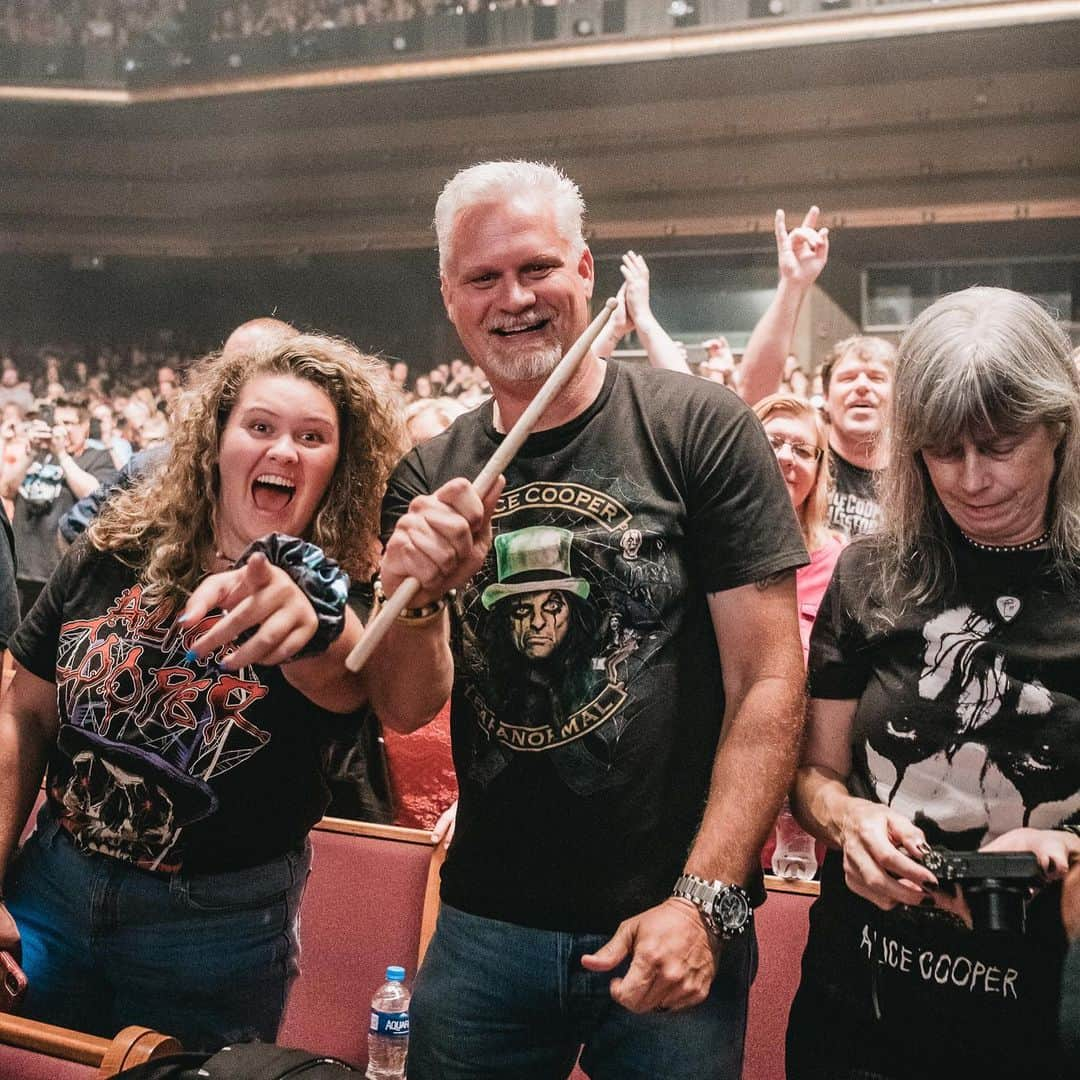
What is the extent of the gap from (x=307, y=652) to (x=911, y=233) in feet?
26.6

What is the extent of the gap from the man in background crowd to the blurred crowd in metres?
5.44

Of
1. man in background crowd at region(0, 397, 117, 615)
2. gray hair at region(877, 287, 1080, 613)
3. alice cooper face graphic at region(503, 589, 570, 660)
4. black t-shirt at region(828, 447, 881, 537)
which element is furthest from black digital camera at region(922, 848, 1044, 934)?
man in background crowd at region(0, 397, 117, 615)

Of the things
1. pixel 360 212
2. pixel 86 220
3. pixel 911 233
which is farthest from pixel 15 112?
pixel 911 233

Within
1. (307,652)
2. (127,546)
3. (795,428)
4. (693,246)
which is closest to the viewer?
(307,652)

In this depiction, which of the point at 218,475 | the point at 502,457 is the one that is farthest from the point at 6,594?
the point at 502,457

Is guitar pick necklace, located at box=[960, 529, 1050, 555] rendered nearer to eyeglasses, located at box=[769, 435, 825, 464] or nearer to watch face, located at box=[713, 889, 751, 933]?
watch face, located at box=[713, 889, 751, 933]

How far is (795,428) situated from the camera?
2270mm

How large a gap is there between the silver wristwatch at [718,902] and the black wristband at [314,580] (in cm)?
38

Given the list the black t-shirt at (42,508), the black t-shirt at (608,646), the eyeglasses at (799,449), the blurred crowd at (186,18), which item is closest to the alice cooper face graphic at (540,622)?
the black t-shirt at (608,646)

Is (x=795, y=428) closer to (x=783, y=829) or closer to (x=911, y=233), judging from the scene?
(x=783, y=829)

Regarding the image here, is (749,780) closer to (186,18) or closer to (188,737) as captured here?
(188,737)

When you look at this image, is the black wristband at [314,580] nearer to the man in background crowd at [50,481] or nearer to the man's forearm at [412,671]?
the man's forearm at [412,671]

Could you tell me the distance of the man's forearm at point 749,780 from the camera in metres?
1.03

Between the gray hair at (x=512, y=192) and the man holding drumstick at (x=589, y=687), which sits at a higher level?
the gray hair at (x=512, y=192)
